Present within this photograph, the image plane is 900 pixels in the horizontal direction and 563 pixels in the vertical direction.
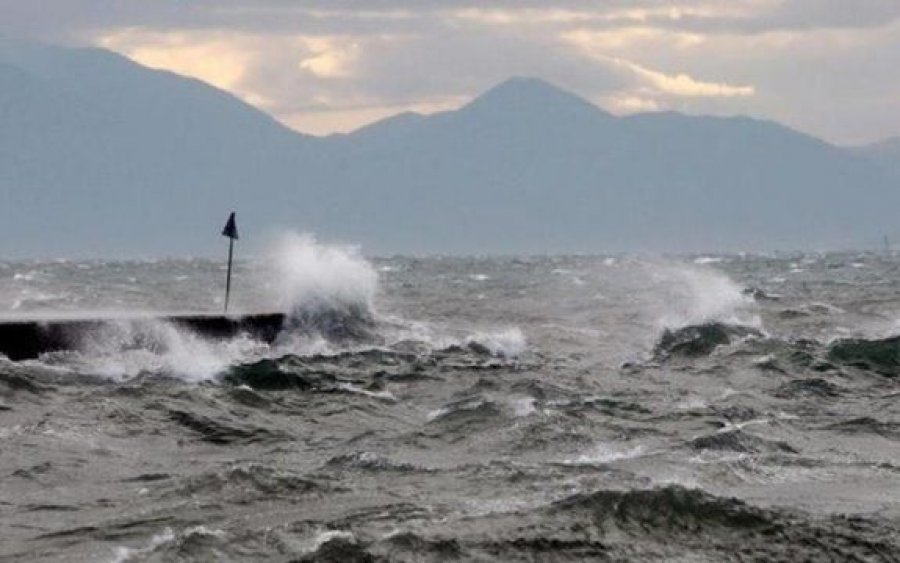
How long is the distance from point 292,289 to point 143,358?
11.0 meters

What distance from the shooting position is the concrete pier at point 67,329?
83.4ft

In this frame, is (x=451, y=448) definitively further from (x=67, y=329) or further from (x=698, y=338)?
(x=698, y=338)

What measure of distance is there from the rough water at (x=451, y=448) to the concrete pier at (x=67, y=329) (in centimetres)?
41

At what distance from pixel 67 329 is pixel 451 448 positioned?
12593mm

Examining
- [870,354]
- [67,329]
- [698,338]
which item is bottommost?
[67,329]

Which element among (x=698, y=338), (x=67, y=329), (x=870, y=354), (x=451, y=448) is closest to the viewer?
(x=451, y=448)

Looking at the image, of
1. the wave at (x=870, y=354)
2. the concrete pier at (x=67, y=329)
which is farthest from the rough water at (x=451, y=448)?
the concrete pier at (x=67, y=329)

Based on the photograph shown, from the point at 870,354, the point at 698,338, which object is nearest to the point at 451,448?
the point at 870,354

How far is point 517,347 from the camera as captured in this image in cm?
3152

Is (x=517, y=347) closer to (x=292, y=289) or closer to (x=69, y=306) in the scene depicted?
(x=292, y=289)

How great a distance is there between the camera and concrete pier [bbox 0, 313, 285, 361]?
2541 centimetres

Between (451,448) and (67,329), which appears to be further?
(67,329)

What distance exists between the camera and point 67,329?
26531 mm

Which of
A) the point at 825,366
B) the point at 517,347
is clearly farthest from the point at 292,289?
the point at 825,366
